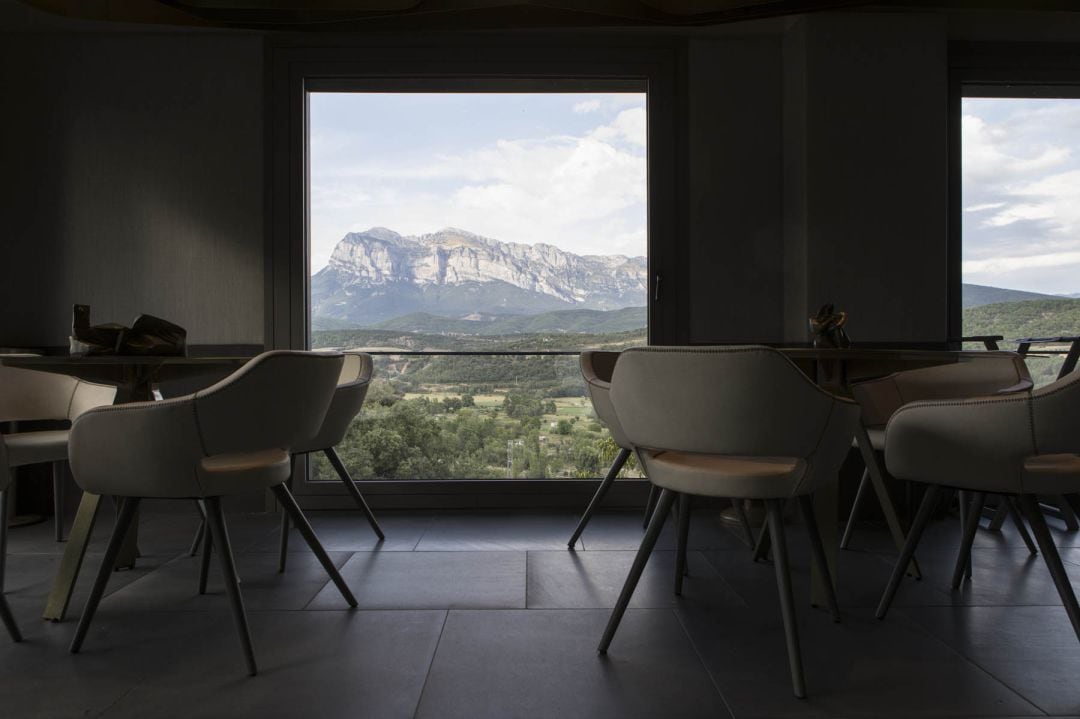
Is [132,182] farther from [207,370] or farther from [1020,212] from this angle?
[1020,212]

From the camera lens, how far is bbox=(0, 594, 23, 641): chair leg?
1.88 m

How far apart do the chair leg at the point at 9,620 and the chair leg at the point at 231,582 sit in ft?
2.03

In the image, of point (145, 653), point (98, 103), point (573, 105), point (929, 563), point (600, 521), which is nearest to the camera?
point (145, 653)

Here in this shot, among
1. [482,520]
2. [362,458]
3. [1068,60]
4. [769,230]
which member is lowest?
[482,520]

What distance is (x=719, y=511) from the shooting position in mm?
3711

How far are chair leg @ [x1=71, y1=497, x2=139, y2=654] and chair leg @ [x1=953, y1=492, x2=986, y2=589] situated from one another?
100 inches

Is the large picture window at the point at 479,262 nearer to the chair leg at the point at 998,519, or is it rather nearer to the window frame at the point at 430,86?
the window frame at the point at 430,86

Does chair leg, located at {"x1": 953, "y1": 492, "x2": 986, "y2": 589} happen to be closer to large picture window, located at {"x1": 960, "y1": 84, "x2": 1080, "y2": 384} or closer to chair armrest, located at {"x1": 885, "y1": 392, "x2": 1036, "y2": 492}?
chair armrest, located at {"x1": 885, "y1": 392, "x2": 1036, "y2": 492}

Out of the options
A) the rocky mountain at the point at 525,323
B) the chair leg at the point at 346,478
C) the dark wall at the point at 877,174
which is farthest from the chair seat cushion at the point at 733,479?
the rocky mountain at the point at 525,323

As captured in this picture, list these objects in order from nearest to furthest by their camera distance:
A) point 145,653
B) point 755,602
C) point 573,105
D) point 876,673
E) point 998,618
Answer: point 876,673
point 145,653
point 998,618
point 755,602
point 573,105

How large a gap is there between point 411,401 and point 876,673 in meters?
2.79

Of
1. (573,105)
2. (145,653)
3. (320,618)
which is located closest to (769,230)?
(573,105)

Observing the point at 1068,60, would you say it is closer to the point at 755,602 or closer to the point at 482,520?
the point at 755,602

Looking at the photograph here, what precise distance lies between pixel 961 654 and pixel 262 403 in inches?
79.7
